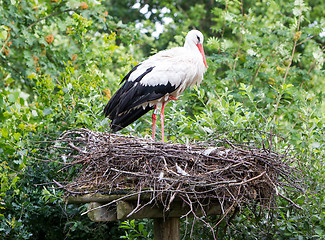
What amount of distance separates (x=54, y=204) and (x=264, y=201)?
266cm

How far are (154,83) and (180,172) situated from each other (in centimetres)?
165

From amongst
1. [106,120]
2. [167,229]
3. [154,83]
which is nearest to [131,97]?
[154,83]

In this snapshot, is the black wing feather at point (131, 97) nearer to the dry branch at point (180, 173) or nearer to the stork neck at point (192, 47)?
the stork neck at point (192, 47)

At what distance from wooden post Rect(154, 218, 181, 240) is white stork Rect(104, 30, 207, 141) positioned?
106cm

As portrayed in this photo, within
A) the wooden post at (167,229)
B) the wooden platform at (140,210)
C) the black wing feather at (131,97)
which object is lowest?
the wooden post at (167,229)

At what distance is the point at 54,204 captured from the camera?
17.0ft

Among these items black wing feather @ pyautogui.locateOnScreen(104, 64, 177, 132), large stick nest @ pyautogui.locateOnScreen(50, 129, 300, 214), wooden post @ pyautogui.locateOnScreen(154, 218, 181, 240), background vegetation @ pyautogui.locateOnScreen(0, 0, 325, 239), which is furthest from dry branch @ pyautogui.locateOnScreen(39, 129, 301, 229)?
black wing feather @ pyautogui.locateOnScreen(104, 64, 177, 132)

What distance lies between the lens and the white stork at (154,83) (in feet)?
14.7

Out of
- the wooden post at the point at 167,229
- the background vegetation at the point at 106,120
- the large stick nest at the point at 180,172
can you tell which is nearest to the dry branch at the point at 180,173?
the large stick nest at the point at 180,172

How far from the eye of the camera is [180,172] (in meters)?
3.02

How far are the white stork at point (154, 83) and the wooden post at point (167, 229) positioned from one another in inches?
41.8

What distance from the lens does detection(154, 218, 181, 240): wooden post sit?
3459 mm

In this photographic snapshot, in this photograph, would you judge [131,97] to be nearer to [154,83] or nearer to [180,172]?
[154,83]

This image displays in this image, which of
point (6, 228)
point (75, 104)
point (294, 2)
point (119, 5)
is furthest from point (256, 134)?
point (119, 5)
